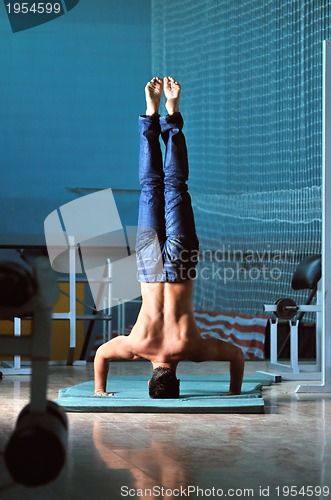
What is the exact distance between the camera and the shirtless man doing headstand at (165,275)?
13.1 ft

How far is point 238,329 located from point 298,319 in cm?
187

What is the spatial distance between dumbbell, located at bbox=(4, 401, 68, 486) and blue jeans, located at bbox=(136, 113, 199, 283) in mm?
2517

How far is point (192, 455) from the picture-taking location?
8.98 feet

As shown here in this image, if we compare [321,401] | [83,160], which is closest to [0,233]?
[83,160]

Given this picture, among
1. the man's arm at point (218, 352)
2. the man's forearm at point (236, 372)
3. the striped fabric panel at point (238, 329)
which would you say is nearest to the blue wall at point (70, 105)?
the striped fabric panel at point (238, 329)

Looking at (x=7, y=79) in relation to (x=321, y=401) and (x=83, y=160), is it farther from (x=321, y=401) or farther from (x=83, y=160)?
(x=321, y=401)

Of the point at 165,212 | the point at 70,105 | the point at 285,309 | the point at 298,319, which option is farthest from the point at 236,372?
the point at 70,105

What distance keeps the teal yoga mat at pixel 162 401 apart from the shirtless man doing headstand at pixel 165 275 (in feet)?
0.35

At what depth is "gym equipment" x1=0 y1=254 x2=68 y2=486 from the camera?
1549mm

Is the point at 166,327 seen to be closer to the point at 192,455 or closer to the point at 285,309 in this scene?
the point at 192,455

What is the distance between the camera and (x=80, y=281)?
312 inches

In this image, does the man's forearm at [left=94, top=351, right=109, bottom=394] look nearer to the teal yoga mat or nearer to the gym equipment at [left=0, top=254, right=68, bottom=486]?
the teal yoga mat

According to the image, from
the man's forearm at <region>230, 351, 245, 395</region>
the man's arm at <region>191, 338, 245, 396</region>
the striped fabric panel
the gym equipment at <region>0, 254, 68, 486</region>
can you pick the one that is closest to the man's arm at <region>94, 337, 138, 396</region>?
the man's arm at <region>191, 338, 245, 396</region>

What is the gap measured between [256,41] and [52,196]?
102 inches
